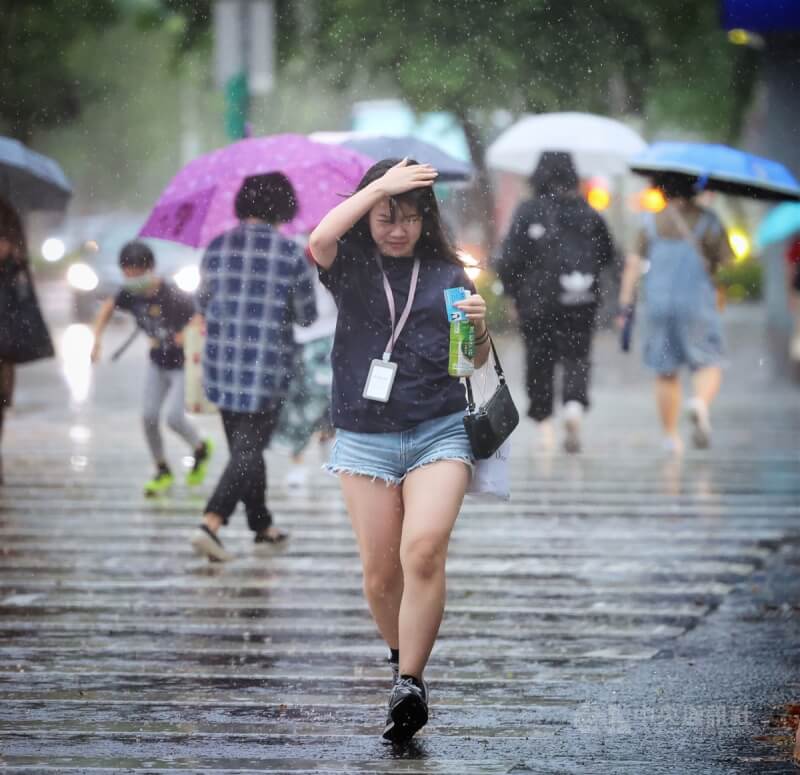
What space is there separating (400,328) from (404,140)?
6.54m

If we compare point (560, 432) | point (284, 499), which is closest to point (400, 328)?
point (284, 499)

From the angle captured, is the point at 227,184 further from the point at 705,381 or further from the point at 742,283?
the point at 742,283

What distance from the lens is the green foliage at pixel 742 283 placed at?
3559cm

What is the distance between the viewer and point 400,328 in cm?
601

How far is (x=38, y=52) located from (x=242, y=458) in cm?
3213

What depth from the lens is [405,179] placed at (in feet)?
19.2

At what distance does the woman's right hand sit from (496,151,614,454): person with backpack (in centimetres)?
693

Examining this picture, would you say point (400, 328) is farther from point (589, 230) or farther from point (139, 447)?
point (139, 447)

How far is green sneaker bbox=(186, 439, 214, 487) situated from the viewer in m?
12.2

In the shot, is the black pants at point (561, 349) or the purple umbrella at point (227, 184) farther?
the black pants at point (561, 349)

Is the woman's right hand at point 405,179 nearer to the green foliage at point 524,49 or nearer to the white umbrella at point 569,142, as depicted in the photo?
the white umbrella at point 569,142

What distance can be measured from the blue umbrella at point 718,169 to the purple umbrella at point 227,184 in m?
3.24

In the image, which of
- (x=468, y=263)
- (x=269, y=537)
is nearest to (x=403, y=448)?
(x=468, y=263)

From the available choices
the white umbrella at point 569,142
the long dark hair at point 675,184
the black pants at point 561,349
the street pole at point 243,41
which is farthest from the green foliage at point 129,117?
the black pants at point 561,349
